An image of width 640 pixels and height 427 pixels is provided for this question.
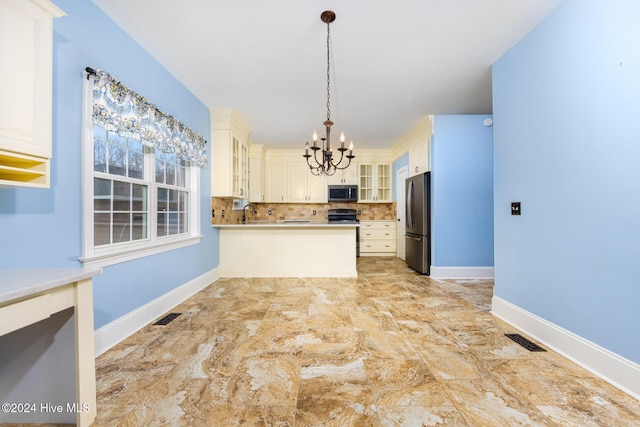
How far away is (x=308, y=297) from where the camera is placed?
3162 mm

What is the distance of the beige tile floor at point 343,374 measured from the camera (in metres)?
1.31

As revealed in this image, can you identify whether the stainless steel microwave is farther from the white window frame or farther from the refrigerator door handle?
the white window frame

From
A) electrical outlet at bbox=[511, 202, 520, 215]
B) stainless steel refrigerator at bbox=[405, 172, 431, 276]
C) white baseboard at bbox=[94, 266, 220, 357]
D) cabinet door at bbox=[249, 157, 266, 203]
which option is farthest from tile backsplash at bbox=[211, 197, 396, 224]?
electrical outlet at bbox=[511, 202, 520, 215]

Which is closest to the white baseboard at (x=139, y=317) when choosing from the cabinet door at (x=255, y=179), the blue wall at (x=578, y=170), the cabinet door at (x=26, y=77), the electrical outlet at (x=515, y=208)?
the cabinet door at (x=26, y=77)

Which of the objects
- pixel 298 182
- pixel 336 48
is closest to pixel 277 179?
pixel 298 182

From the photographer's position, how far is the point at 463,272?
405cm

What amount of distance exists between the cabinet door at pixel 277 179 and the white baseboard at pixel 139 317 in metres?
3.18

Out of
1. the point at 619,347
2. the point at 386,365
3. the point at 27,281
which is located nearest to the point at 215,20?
the point at 27,281

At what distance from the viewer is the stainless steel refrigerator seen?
420cm

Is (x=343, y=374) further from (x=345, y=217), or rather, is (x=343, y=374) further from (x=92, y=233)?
(x=345, y=217)

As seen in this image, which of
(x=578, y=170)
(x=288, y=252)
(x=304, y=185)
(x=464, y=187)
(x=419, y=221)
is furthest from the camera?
(x=304, y=185)

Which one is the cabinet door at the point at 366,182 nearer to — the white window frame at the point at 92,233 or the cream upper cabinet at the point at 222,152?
the cream upper cabinet at the point at 222,152

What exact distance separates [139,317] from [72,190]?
120 centimetres

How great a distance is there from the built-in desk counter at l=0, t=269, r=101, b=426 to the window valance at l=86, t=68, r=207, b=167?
1.17 m
